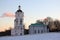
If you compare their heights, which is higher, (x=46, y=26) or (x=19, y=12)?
(x=19, y=12)

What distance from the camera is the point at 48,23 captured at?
997 inches

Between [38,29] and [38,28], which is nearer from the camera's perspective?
[38,29]

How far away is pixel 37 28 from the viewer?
2327 cm

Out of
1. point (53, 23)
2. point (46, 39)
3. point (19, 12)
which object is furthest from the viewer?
point (53, 23)

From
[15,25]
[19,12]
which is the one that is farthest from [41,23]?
[15,25]

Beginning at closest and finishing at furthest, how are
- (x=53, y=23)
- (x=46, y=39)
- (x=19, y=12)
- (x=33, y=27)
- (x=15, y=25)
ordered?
(x=46, y=39)
(x=15, y=25)
(x=19, y=12)
(x=33, y=27)
(x=53, y=23)

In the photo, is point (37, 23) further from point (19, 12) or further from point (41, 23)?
point (19, 12)

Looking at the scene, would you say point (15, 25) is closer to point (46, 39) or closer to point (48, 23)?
point (48, 23)

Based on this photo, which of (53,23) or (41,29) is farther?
(53,23)

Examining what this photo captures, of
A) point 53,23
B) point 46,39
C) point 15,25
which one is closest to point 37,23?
point 53,23

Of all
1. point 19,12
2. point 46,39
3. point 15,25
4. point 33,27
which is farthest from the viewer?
point 33,27

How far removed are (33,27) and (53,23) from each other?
12.4 feet

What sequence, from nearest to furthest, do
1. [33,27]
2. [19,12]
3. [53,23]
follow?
[19,12]
[33,27]
[53,23]

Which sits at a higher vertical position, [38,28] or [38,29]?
[38,28]
